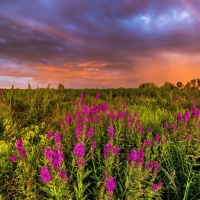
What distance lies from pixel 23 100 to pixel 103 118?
3.69 m

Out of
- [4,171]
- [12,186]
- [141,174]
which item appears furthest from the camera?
[4,171]

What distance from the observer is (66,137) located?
3836mm

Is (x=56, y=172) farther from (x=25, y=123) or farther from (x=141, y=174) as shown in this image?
(x=25, y=123)

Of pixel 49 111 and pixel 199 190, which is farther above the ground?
pixel 49 111

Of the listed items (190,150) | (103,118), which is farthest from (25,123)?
(190,150)

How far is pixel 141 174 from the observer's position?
8.04 ft

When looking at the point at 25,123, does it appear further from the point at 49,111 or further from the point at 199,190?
the point at 199,190

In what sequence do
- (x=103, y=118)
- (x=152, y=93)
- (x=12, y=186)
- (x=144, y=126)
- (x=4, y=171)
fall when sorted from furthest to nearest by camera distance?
(x=152, y=93)
(x=144, y=126)
(x=103, y=118)
(x=4, y=171)
(x=12, y=186)

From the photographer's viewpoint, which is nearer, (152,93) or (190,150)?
(190,150)

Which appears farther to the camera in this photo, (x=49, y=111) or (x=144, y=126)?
(x=49, y=111)

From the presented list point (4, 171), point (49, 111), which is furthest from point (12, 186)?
point (49, 111)

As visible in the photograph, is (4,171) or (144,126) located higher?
(144,126)

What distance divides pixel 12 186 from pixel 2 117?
3268 mm

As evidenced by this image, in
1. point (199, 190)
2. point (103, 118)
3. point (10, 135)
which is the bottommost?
point (199, 190)
